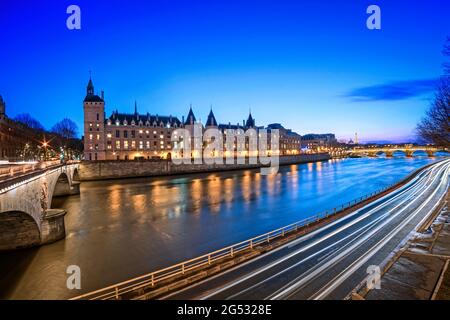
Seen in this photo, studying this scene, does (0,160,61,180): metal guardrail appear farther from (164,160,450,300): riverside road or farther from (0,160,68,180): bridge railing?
(164,160,450,300): riverside road

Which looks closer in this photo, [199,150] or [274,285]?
[274,285]

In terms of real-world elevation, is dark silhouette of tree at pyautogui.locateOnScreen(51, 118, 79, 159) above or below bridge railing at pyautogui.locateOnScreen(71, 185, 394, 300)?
above

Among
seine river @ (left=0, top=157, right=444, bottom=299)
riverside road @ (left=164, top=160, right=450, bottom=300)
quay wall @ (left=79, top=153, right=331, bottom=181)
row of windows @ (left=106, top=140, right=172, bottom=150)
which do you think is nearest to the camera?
riverside road @ (left=164, top=160, right=450, bottom=300)

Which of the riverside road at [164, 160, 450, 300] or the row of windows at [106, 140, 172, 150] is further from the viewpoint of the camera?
the row of windows at [106, 140, 172, 150]

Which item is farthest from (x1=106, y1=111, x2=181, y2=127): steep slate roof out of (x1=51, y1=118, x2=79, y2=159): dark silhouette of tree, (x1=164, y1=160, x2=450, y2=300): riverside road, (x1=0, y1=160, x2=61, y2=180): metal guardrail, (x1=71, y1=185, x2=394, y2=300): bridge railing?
(x1=164, y1=160, x2=450, y2=300): riverside road

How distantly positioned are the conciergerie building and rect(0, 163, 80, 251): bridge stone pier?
72.5m

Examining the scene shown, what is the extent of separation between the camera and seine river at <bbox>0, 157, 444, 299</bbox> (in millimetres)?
17234

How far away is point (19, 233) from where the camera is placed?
20.9m

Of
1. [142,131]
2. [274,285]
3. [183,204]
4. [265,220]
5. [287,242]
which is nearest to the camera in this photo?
[274,285]
